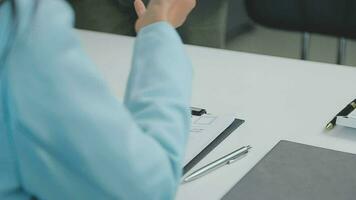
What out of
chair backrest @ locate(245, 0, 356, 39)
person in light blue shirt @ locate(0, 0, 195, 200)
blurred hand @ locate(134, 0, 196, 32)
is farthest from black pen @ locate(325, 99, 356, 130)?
chair backrest @ locate(245, 0, 356, 39)

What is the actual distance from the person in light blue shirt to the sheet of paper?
1.09 ft

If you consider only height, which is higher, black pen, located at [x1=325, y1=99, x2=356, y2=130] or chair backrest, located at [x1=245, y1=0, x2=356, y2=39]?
black pen, located at [x1=325, y1=99, x2=356, y2=130]

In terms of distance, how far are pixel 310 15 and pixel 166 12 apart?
3.75ft

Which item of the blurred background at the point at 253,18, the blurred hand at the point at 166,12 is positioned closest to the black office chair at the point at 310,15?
the blurred background at the point at 253,18

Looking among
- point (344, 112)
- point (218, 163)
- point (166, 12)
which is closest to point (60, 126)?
point (166, 12)

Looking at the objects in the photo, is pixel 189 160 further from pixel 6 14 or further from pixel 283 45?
pixel 283 45

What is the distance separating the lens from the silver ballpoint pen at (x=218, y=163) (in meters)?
0.88

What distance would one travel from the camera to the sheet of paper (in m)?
0.94

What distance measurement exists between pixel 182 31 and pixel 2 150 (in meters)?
1.36

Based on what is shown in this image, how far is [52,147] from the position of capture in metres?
0.53

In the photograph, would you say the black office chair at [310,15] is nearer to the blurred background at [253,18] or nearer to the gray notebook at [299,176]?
the blurred background at [253,18]

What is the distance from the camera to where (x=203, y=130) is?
3.24ft

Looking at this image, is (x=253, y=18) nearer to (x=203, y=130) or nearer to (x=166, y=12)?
(x=203, y=130)

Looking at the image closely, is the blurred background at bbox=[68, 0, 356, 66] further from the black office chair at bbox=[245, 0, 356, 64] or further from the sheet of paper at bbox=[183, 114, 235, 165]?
the sheet of paper at bbox=[183, 114, 235, 165]
